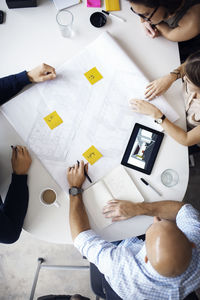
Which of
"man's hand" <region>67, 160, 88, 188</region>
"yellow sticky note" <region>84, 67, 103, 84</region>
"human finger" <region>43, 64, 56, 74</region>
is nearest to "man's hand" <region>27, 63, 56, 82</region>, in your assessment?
"human finger" <region>43, 64, 56, 74</region>

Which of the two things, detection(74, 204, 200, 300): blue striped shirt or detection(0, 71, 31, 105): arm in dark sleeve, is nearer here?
detection(74, 204, 200, 300): blue striped shirt

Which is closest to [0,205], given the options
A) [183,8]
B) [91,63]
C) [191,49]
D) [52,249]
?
[91,63]

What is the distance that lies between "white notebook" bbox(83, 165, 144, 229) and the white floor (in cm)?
94

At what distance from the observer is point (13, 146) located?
3.95 feet

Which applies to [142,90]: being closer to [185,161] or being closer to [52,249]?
[185,161]

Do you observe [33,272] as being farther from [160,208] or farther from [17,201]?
[160,208]

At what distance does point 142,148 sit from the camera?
1225 mm

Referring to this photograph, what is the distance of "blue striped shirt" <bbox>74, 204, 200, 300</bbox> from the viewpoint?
37.4 inches

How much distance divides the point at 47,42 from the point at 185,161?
0.99 meters

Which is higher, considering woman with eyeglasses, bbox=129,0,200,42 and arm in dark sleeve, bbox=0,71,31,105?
arm in dark sleeve, bbox=0,71,31,105

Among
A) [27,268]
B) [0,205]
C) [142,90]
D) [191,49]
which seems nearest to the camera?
[0,205]

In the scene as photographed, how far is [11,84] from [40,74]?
6.1 inches

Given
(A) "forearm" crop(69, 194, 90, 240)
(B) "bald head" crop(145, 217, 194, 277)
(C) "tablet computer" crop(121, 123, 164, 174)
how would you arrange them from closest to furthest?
(B) "bald head" crop(145, 217, 194, 277), (A) "forearm" crop(69, 194, 90, 240), (C) "tablet computer" crop(121, 123, 164, 174)

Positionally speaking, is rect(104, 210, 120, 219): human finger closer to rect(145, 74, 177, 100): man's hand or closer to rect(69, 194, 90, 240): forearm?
rect(69, 194, 90, 240): forearm
